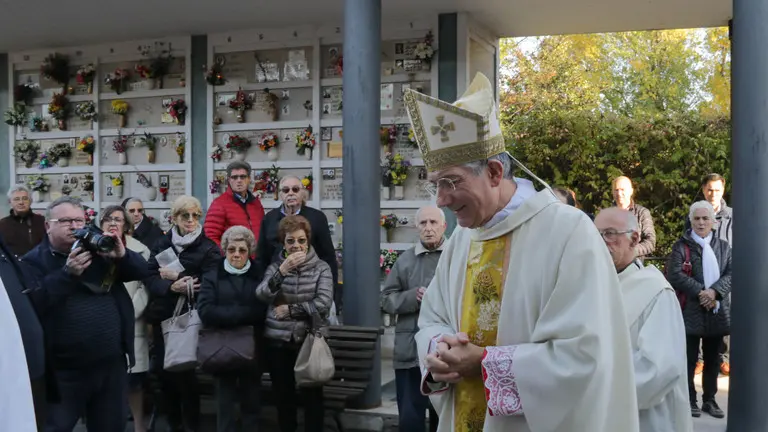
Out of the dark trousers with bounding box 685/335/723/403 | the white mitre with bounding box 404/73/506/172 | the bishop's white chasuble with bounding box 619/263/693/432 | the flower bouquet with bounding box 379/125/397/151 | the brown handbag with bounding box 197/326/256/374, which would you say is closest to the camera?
the white mitre with bounding box 404/73/506/172

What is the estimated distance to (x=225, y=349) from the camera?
506cm

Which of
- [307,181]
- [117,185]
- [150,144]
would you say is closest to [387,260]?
[307,181]

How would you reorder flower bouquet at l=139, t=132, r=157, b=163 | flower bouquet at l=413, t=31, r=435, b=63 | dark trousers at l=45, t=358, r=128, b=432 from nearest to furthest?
dark trousers at l=45, t=358, r=128, b=432
flower bouquet at l=413, t=31, r=435, b=63
flower bouquet at l=139, t=132, r=157, b=163

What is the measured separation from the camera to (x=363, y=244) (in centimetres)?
625

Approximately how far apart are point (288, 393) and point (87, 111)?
6.36 metres

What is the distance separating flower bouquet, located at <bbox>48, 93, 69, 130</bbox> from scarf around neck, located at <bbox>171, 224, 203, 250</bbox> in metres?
5.39

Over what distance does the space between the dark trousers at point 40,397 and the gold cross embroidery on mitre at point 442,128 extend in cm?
272

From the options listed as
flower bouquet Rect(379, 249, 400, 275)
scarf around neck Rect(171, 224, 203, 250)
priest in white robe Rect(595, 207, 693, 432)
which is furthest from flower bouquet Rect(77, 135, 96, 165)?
priest in white robe Rect(595, 207, 693, 432)

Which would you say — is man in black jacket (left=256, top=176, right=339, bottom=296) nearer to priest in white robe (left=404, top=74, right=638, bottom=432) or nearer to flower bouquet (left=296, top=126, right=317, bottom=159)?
flower bouquet (left=296, top=126, right=317, bottom=159)

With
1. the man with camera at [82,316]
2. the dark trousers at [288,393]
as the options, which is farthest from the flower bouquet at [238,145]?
the man with camera at [82,316]

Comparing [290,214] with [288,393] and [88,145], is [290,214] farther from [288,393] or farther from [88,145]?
[88,145]

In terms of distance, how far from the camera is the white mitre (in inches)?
99.6

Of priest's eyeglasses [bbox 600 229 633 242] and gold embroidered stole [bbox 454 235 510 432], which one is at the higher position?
priest's eyeglasses [bbox 600 229 633 242]

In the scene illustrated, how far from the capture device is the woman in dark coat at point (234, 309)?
5109mm
